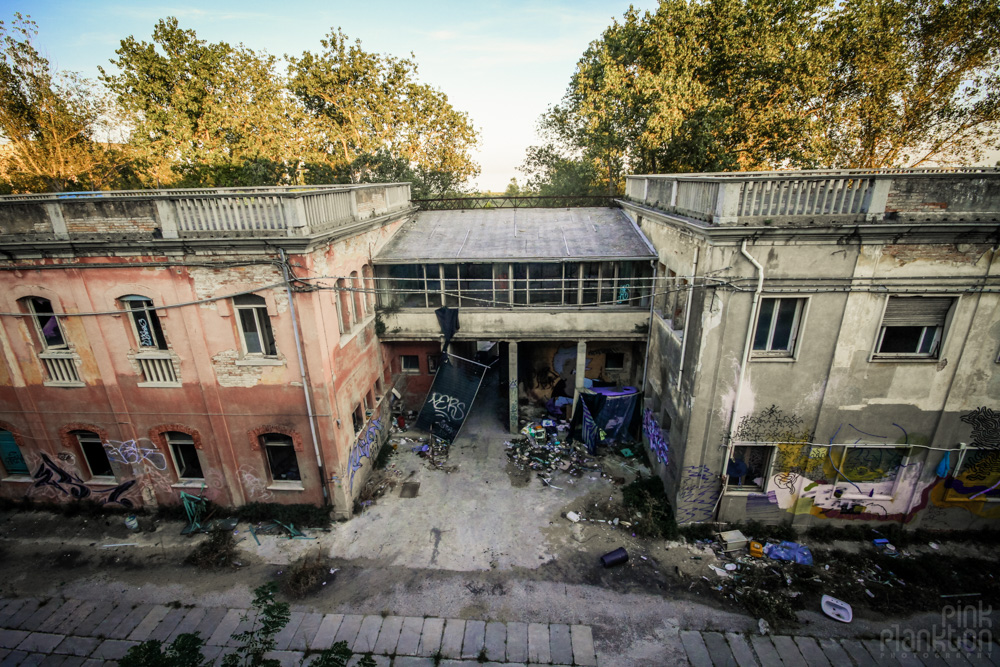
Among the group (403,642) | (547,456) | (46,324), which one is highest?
(46,324)

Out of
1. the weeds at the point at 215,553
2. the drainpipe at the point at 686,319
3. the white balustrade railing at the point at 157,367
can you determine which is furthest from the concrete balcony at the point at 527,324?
the weeds at the point at 215,553

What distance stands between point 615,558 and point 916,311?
8562mm

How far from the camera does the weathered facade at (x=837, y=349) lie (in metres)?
8.76

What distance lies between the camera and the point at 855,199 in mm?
8750

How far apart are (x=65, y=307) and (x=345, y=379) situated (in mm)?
6687

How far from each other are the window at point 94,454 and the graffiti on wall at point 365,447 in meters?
6.51

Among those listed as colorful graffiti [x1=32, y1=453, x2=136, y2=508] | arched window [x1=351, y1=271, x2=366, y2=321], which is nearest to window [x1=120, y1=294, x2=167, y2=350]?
colorful graffiti [x1=32, y1=453, x2=136, y2=508]

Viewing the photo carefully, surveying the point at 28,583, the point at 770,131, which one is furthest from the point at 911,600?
the point at 770,131

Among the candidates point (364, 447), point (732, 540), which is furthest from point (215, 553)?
point (732, 540)

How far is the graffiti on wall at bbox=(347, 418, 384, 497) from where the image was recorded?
1204cm

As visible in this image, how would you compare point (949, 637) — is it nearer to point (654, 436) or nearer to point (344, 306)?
point (654, 436)

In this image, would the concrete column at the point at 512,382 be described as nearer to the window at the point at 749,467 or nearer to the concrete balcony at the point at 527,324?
the concrete balcony at the point at 527,324

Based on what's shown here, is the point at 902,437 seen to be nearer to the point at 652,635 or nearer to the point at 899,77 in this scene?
the point at 652,635

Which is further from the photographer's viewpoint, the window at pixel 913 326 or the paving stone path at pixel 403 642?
the window at pixel 913 326
